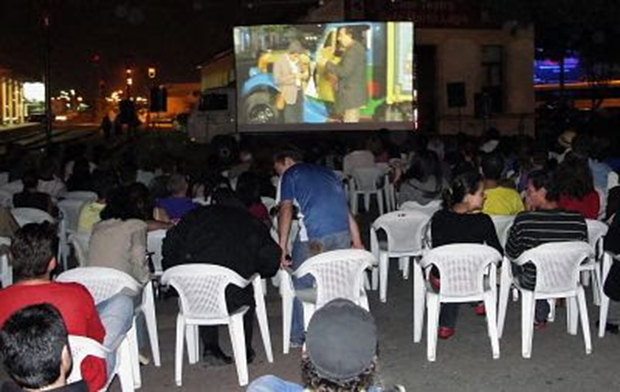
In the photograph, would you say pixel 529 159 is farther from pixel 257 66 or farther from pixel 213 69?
pixel 213 69

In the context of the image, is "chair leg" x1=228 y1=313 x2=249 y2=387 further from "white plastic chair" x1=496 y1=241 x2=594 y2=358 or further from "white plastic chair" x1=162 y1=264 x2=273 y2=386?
"white plastic chair" x1=496 y1=241 x2=594 y2=358

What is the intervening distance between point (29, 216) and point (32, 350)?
210 inches

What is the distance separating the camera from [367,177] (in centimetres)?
1218

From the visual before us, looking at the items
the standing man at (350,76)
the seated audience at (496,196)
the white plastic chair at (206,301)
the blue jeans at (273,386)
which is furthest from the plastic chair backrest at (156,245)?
the standing man at (350,76)

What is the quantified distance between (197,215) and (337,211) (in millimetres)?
1038

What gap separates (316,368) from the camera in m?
2.23

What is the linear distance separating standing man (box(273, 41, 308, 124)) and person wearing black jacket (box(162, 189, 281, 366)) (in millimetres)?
14136

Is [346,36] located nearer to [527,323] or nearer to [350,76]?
[350,76]

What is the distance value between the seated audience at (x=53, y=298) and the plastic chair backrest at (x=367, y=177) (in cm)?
802

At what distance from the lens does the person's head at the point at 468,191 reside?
5887mm

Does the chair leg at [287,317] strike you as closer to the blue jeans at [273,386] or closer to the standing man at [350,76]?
the blue jeans at [273,386]

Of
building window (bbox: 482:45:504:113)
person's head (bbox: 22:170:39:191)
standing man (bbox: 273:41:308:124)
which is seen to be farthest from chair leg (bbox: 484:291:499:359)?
building window (bbox: 482:45:504:113)

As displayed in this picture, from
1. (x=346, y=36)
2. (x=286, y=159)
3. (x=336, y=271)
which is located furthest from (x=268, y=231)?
(x=346, y=36)

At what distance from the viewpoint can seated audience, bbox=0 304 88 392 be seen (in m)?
2.75
